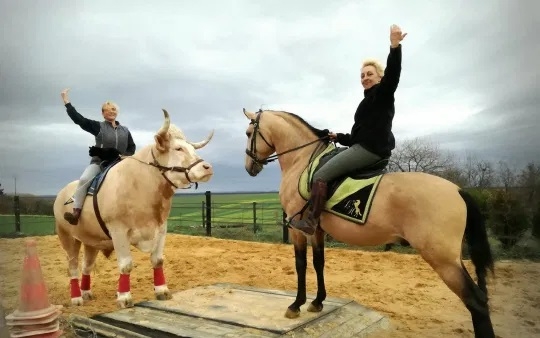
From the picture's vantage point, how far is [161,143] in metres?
3.90

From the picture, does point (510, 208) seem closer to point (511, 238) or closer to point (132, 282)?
point (511, 238)

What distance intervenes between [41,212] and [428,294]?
214 inches

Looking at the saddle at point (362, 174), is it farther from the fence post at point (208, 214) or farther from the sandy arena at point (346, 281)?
the fence post at point (208, 214)

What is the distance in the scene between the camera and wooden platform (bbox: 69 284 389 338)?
3234mm

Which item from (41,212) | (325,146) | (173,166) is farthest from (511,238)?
(41,212)

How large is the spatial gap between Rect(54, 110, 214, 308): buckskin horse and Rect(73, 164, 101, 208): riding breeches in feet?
0.19

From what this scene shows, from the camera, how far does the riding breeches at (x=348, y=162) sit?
320 centimetres

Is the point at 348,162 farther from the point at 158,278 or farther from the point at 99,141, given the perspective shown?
the point at 99,141

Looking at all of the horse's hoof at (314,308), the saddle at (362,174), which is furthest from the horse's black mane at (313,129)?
the horse's hoof at (314,308)

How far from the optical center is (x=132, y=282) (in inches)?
237

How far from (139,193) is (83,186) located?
2.41 ft

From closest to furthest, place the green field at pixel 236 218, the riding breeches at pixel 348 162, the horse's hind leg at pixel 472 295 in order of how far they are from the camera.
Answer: the horse's hind leg at pixel 472 295
the riding breeches at pixel 348 162
the green field at pixel 236 218

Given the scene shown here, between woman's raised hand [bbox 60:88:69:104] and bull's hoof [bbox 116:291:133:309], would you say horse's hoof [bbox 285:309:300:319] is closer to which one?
bull's hoof [bbox 116:291:133:309]

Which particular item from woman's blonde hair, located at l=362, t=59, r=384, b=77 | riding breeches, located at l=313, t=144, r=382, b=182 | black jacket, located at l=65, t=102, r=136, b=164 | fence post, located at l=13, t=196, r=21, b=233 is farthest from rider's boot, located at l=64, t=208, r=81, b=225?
woman's blonde hair, located at l=362, t=59, r=384, b=77
